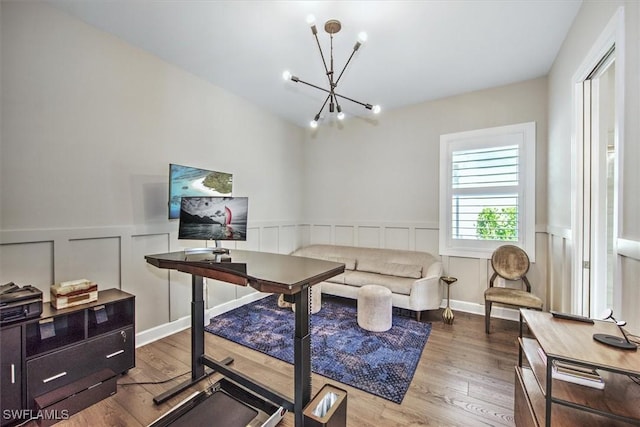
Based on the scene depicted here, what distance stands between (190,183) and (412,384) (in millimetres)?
2713

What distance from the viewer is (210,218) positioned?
2.12 m

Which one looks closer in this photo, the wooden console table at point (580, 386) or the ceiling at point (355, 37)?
the wooden console table at point (580, 386)

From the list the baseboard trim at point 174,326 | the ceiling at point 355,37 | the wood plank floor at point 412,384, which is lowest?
the wood plank floor at point 412,384

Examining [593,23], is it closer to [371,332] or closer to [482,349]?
[482,349]

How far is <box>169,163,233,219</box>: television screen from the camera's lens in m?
2.61

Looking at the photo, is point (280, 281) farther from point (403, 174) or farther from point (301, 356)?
point (403, 174)

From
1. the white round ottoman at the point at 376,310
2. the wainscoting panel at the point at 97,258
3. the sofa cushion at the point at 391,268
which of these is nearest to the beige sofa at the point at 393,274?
the sofa cushion at the point at 391,268

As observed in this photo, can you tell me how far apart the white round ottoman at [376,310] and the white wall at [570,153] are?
163 cm

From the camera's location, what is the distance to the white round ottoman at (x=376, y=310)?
2945 millimetres

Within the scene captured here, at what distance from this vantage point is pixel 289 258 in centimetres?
201

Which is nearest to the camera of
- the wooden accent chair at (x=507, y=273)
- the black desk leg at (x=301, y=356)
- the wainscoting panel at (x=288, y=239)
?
the black desk leg at (x=301, y=356)

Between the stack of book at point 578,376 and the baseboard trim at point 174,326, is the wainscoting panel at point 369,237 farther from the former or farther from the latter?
the stack of book at point 578,376

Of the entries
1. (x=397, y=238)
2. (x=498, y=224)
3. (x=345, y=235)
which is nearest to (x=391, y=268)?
(x=397, y=238)

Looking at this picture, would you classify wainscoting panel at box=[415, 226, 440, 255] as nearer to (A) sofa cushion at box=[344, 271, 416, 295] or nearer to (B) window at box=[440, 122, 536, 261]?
(B) window at box=[440, 122, 536, 261]
